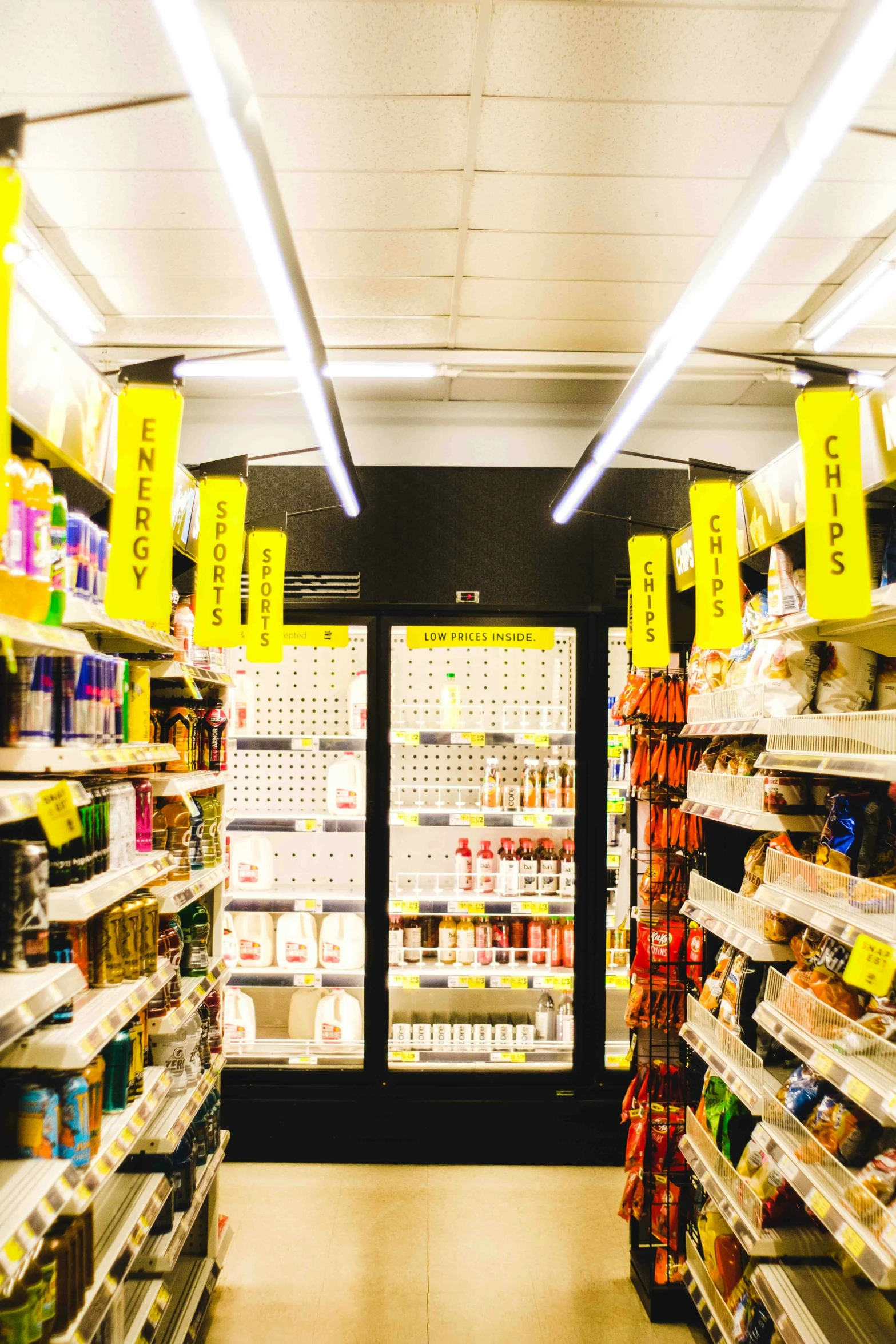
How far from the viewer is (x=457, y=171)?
127 inches

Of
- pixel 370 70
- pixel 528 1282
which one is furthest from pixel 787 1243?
pixel 370 70

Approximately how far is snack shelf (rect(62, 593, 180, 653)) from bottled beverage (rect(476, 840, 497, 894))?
2509 millimetres

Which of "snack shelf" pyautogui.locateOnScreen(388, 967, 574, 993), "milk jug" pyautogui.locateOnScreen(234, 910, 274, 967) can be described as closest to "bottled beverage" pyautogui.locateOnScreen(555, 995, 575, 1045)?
"snack shelf" pyautogui.locateOnScreen(388, 967, 574, 993)

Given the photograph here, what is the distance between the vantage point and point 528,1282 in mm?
3627

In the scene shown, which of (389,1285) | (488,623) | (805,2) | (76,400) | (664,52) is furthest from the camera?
(488,623)

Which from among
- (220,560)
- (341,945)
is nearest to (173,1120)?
(220,560)

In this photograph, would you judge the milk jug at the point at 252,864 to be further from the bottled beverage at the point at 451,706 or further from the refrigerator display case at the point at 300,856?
the bottled beverage at the point at 451,706

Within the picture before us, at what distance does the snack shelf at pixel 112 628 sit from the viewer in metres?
2.17

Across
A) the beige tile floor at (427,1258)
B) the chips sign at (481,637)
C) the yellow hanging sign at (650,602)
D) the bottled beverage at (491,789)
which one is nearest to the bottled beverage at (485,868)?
the bottled beverage at (491,789)

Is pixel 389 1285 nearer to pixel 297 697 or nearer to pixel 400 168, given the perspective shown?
pixel 297 697

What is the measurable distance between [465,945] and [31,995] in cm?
358

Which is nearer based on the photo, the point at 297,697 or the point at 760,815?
the point at 760,815

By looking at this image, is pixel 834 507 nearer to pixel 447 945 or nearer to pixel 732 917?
pixel 732 917

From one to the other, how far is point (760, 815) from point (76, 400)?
83.3 inches
